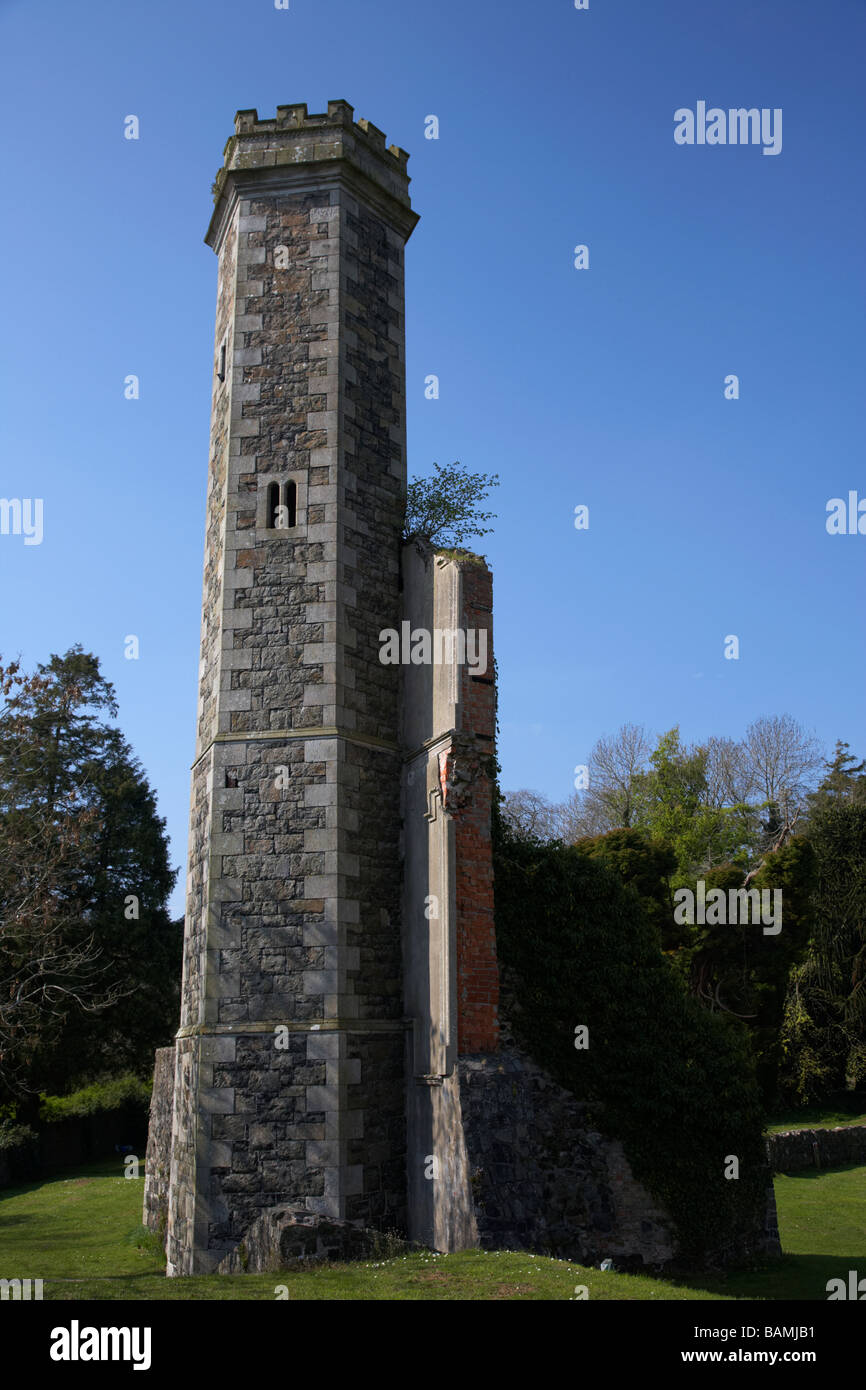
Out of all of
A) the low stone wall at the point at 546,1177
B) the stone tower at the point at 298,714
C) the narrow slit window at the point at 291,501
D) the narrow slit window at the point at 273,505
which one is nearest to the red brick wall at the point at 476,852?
the low stone wall at the point at 546,1177

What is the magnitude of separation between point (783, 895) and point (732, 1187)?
912 centimetres

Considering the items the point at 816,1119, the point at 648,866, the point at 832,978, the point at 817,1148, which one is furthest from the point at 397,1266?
the point at 832,978

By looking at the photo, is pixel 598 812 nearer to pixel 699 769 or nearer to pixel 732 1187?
pixel 699 769

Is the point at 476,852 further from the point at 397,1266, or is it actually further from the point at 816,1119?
the point at 816,1119

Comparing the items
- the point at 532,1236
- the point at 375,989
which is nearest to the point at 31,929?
the point at 375,989

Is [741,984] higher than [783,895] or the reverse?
the reverse

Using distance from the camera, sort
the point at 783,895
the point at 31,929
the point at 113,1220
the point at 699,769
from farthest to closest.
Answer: the point at 699,769 → the point at 783,895 → the point at 113,1220 → the point at 31,929

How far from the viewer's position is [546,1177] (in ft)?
39.4

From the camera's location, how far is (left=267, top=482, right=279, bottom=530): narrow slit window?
14.2 metres

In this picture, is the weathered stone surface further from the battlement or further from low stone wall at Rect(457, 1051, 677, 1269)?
the battlement

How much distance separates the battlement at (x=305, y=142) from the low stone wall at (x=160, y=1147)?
13.6 m

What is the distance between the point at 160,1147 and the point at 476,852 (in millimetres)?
7874

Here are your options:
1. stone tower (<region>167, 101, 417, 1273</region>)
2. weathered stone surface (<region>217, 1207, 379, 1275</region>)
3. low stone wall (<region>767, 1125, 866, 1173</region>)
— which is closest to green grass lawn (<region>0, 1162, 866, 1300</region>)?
weathered stone surface (<region>217, 1207, 379, 1275</region>)
